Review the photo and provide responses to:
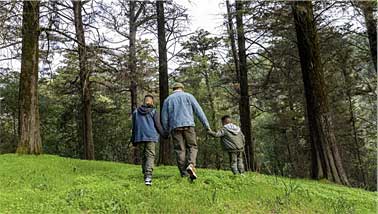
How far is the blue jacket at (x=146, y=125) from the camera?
21.4 feet

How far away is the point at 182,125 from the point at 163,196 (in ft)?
4.74

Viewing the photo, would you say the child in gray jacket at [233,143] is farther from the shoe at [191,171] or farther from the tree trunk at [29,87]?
the tree trunk at [29,87]

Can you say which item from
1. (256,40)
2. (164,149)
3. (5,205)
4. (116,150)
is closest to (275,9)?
(256,40)

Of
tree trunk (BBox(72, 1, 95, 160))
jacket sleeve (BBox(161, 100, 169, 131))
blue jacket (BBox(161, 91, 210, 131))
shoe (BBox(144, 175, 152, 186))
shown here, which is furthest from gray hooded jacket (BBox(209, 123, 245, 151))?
tree trunk (BBox(72, 1, 95, 160))

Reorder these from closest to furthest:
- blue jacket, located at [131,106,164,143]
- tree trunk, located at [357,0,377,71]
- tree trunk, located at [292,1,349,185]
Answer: blue jacket, located at [131,106,164,143]
tree trunk, located at [357,0,377,71]
tree trunk, located at [292,1,349,185]

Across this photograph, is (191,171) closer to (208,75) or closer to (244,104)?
(244,104)

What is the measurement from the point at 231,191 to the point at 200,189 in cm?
47

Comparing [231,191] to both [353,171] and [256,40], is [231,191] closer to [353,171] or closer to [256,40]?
[256,40]

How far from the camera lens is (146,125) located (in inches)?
260

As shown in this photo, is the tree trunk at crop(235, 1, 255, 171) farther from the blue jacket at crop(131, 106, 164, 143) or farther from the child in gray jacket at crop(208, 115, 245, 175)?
the blue jacket at crop(131, 106, 164, 143)

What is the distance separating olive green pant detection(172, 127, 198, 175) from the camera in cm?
657

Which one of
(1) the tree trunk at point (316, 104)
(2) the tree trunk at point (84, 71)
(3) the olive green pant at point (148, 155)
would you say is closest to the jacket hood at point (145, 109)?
(3) the olive green pant at point (148, 155)

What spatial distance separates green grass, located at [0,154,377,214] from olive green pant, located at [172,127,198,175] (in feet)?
0.94

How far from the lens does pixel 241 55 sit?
52.3 ft
